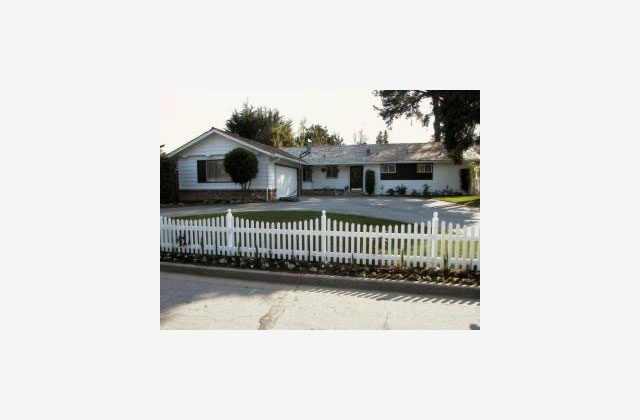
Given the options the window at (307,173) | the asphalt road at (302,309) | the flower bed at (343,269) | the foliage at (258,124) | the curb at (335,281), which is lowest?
the asphalt road at (302,309)

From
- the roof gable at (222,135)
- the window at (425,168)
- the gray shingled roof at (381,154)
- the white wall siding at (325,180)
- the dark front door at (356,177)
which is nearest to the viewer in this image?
the roof gable at (222,135)

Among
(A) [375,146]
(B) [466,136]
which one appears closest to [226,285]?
(B) [466,136]

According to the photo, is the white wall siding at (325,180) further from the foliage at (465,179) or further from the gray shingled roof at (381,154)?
the foliage at (465,179)

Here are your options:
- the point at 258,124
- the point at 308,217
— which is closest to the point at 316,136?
the point at 258,124

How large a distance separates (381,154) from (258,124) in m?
13.8

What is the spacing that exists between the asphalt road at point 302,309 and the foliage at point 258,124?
29.4 meters

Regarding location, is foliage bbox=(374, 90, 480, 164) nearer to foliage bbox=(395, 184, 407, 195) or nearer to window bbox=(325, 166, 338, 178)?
foliage bbox=(395, 184, 407, 195)

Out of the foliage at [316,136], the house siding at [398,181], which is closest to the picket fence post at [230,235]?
the house siding at [398,181]

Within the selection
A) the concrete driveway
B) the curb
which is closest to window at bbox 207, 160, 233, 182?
the concrete driveway

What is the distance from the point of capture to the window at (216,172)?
1869 centimetres

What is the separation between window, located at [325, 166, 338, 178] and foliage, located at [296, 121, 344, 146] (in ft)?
67.2

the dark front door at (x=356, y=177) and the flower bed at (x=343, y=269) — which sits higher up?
the dark front door at (x=356, y=177)

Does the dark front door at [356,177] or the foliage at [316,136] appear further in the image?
the foliage at [316,136]

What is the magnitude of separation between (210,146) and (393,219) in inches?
459
